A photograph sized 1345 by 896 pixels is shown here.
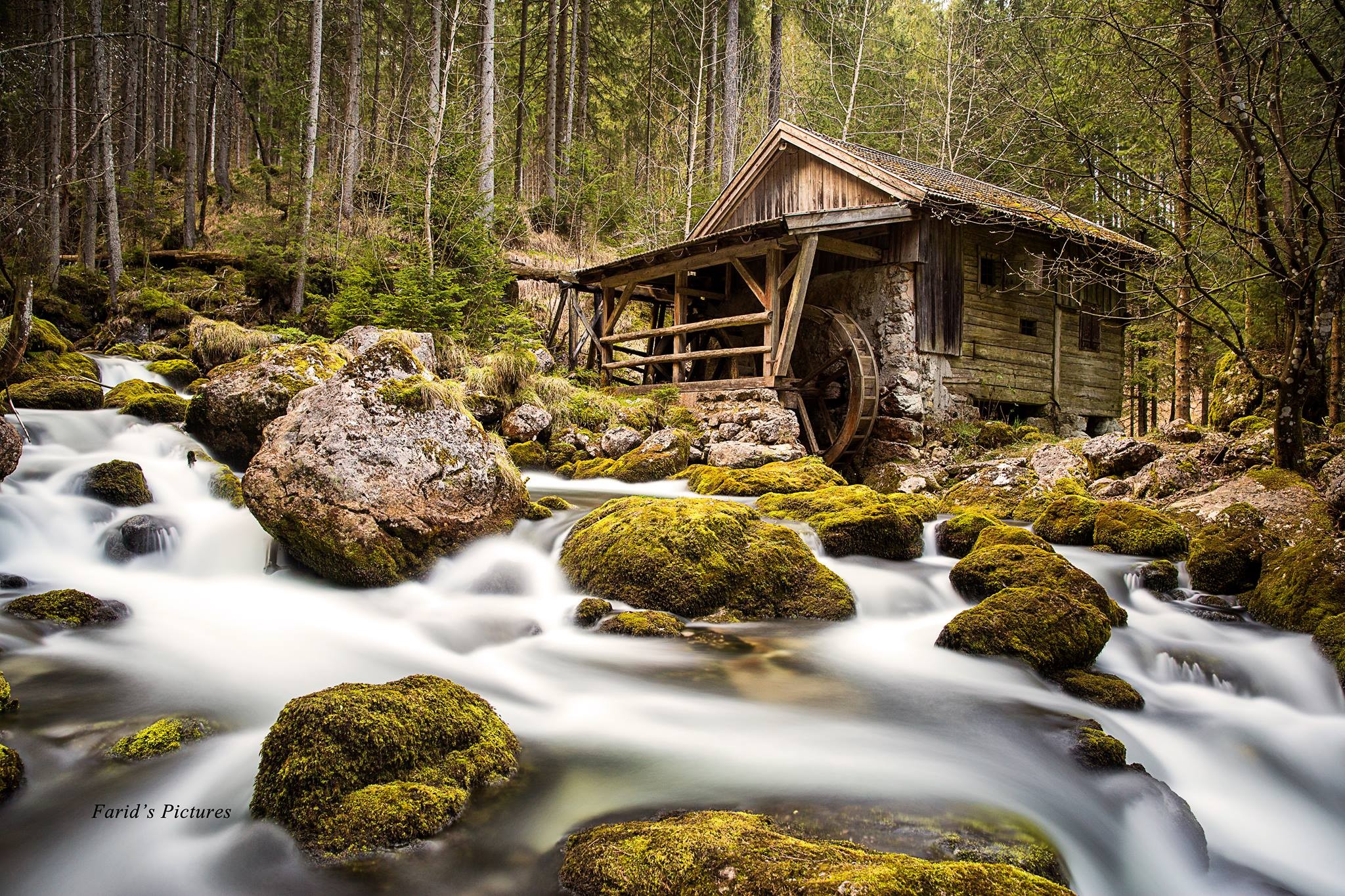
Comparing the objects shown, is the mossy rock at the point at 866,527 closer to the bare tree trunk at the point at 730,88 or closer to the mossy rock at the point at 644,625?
the mossy rock at the point at 644,625

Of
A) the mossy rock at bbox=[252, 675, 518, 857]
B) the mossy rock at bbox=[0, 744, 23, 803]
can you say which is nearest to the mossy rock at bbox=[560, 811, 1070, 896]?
the mossy rock at bbox=[252, 675, 518, 857]

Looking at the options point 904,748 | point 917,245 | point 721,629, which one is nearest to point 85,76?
point 917,245

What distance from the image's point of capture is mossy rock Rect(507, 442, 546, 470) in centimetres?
A: 1088

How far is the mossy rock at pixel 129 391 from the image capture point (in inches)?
381

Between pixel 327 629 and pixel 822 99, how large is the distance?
2565 cm

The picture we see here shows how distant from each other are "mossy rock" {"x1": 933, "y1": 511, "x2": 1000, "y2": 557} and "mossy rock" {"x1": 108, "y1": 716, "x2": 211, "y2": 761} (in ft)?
21.0

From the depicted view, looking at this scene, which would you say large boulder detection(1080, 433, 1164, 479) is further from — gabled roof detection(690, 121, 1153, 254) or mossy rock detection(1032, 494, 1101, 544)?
gabled roof detection(690, 121, 1153, 254)

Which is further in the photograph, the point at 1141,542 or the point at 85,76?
the point at 85,76

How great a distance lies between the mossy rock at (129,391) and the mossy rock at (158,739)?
26.0ft

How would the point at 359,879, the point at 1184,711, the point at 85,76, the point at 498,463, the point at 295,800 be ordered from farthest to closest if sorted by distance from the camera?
the point at 85,76, the point at 498,463, the point at 1184,711, the point at 295,800, the point at 359,879

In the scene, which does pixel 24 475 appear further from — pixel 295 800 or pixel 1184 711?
pixel 1184 711

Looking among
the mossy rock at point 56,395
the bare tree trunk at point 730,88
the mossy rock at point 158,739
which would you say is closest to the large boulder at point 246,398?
the mossy rock at point 56,395

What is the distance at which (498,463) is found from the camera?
6.64 meters

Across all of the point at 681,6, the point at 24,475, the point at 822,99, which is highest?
the point at 681,6
